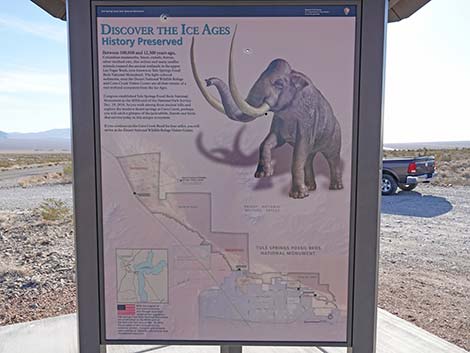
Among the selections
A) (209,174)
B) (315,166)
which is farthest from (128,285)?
(315,166)

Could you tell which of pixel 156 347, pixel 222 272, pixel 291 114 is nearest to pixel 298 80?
pixel 291 114

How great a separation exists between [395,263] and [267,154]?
185 inches

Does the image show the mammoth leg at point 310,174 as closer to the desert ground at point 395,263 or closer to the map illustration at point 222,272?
the map illustration at point 222,272

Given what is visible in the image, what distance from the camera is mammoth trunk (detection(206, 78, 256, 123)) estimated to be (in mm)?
1713

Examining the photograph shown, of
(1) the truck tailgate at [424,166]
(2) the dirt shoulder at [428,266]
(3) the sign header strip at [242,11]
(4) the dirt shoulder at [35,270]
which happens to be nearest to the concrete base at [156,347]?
(2) the dirt shoulder at [428,266]

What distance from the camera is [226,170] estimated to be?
176 cm

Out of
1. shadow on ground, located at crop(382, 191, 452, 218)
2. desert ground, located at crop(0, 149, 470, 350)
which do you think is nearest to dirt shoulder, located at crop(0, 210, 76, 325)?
desert ground, located at crop(0, 149, 470, 350)

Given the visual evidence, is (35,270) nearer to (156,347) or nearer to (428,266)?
Answer: (156,347)

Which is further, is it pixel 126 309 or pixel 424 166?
pixel 424 166

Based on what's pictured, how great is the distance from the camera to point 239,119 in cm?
173

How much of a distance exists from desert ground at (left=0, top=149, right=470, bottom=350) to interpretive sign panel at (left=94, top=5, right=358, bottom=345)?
2.49 m

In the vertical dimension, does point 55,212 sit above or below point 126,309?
below

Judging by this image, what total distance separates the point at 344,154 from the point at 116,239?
44.8 inches

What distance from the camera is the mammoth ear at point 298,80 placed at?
171cm
